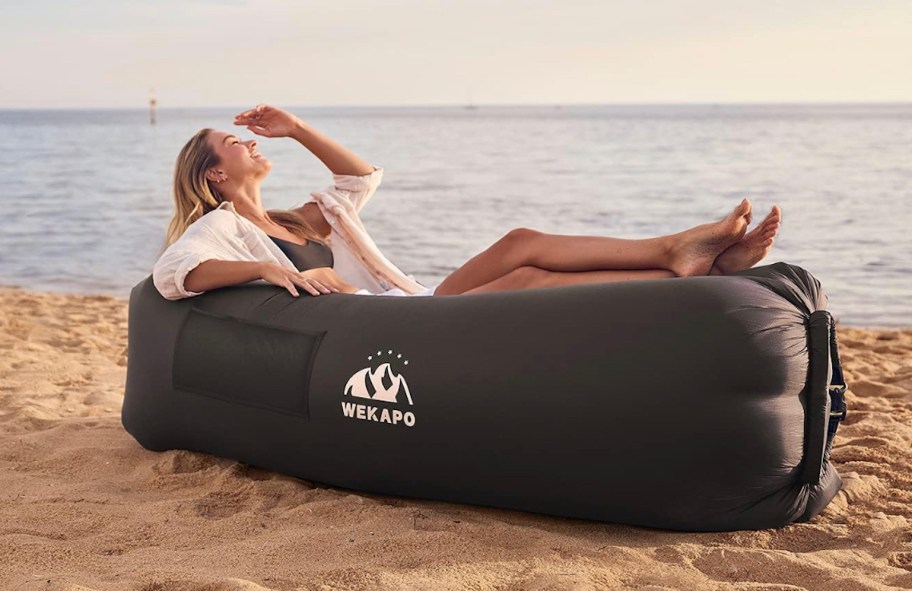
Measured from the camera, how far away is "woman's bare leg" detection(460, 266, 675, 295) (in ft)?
10.3

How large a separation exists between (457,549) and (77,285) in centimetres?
712

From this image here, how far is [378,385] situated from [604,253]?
87 cm

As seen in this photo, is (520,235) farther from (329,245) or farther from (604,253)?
(329,245)

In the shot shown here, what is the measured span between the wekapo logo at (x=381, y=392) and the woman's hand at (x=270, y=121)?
5.00 feet

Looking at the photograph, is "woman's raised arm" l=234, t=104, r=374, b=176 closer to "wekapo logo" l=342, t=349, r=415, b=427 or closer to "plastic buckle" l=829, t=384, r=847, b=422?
"wekapo logo" l=342, t=349, r=415, b=427

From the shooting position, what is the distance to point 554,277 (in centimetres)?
331

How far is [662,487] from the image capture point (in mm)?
2678

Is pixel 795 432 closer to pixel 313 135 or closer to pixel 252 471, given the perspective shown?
pixel 252 471

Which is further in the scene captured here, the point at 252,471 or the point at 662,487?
the point at 252,471

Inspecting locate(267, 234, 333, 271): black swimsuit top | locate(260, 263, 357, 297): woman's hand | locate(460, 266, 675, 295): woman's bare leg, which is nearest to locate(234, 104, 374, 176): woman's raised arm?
locate(267, 234, 333, 271): black swimsuit top

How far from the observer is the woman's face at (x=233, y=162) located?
4.05 meters

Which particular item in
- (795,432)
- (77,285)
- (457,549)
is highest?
(795,432)

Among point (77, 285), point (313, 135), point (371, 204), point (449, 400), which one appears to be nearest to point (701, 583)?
point (449, 400)

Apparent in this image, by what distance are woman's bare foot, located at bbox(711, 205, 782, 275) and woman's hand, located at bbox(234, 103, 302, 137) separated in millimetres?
1899
